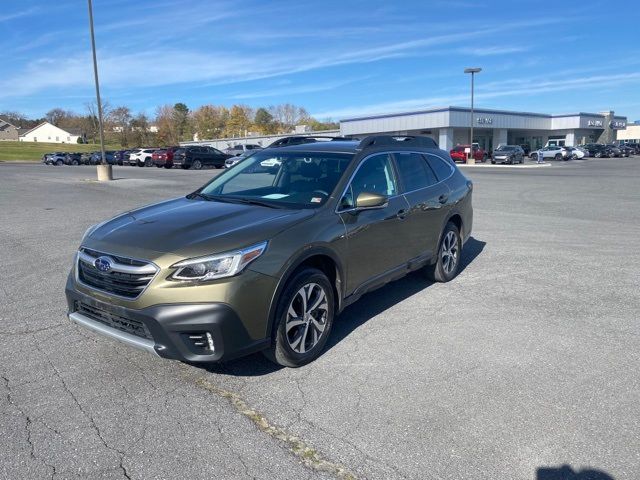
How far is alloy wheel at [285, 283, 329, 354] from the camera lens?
3.80m

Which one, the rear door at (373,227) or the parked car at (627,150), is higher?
the parked car at (627,150)

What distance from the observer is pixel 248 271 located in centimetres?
339

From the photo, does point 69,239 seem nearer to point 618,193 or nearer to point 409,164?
point 409,164

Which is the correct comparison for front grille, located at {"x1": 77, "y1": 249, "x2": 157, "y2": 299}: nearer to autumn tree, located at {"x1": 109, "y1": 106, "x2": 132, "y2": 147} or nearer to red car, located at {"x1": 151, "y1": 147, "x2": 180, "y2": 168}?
red car, located at {"x1": 151, "y1": 147, "x2": 180, "y2": 168}

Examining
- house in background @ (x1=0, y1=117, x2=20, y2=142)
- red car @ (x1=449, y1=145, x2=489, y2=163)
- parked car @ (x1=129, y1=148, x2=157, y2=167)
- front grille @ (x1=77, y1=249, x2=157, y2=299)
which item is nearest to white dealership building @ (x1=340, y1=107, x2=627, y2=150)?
red car @ (x1=449, y1=145, x2=489, y2=163)

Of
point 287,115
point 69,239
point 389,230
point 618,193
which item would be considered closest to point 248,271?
point 389,230

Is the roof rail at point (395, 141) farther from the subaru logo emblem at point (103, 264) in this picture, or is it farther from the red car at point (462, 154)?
the red car at point (462, 154)

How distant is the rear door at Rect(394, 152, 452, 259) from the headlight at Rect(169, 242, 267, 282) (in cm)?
218

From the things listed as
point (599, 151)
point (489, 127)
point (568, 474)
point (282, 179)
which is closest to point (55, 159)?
point (489, 127)

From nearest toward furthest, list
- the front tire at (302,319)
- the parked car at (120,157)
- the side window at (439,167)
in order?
1. the front tire at (302,319)
2. the side window at (439,167)
3. the parked car at (120,157)

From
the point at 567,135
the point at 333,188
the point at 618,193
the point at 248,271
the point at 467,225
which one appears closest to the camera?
the point at 248,271

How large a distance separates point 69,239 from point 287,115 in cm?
12361

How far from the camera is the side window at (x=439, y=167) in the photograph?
6074 millimetres

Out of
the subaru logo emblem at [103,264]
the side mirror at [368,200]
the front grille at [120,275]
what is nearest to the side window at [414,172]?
the side mirror at [368,200]
